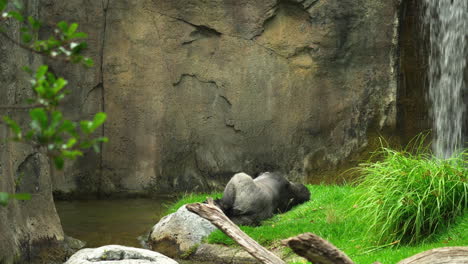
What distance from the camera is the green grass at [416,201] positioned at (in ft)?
21.3

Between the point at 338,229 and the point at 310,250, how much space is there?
4.27 meters

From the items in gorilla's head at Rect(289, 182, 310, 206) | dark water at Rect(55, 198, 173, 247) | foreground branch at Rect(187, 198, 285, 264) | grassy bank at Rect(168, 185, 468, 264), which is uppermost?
foreground branch at Rect(187, 198, 285, 264)

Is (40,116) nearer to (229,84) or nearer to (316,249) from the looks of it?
(316,249)

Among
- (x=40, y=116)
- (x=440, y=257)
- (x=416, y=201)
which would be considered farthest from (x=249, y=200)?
(x=40, y=116)

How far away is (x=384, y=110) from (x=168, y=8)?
3614 mm

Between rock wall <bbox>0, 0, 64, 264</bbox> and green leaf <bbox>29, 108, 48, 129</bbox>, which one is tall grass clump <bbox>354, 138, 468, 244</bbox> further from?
green leaf <bbox>29, 108, 48, 129</bbox>

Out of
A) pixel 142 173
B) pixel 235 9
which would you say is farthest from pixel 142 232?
pixel 235 9

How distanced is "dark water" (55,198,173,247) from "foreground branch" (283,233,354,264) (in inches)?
207

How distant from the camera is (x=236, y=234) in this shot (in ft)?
13.2

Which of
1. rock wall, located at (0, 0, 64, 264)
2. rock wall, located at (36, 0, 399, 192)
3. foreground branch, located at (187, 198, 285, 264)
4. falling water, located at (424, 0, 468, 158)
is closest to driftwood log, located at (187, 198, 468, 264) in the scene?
foreground branch, located at (187, 198, 285, 264)

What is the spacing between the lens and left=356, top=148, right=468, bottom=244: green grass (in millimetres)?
6492

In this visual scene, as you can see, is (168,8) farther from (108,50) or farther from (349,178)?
(349,178)

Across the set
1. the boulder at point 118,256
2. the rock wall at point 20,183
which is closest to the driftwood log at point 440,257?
the boulder at point 118,256

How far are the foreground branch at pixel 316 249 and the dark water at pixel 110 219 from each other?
525cm
